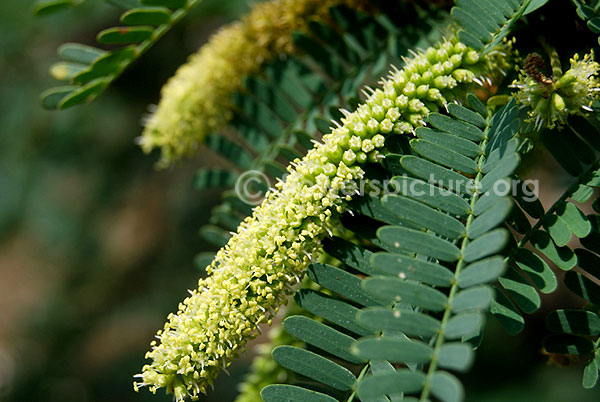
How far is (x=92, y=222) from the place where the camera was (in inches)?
131

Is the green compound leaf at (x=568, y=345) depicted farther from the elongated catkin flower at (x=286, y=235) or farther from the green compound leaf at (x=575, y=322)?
the elongated catkin flower at (x=286, y=235)

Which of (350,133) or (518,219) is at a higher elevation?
(350,133)

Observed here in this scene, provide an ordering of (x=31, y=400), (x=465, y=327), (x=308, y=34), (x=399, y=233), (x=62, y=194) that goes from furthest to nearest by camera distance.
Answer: (x=31, y=400) → (x=62, y=194) → (x=308, y=34) → (x=399, y=233) → (x=465, y=327)

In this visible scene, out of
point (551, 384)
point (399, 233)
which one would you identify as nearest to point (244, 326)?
point (399, 233)

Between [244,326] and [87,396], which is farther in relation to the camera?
[87,396]

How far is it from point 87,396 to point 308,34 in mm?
3603

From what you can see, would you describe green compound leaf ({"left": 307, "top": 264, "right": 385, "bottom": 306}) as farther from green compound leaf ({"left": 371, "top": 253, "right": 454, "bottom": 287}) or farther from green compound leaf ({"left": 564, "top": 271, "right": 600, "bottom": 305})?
green compound leaf ({"left": 564, "top": 271, "right": 600, "bottom": 305})

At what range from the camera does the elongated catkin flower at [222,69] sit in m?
1.68

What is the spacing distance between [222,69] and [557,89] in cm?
100

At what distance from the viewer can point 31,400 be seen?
13.2 feet

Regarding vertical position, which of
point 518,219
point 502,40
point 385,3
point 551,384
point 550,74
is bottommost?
point 551,384

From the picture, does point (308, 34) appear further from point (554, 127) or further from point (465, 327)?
point (465, 327)

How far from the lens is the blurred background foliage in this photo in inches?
111

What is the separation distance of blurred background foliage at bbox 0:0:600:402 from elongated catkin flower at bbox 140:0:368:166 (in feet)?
1.48
